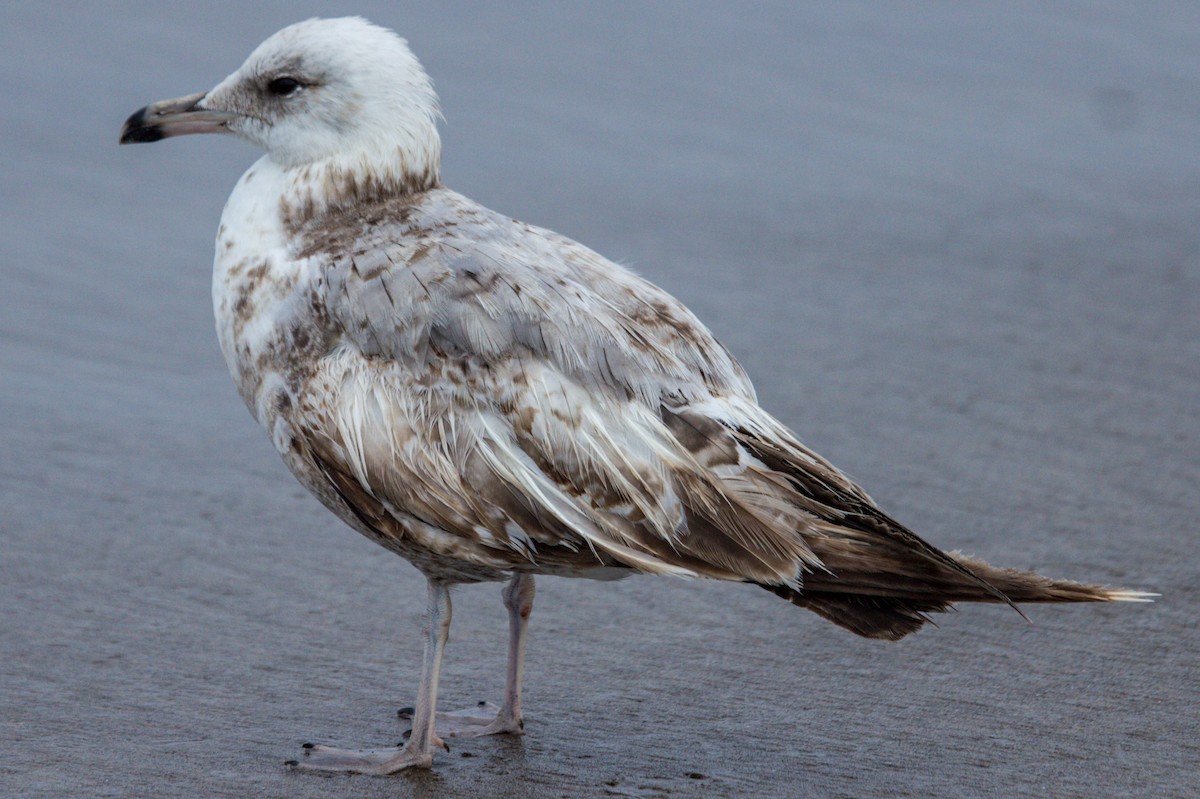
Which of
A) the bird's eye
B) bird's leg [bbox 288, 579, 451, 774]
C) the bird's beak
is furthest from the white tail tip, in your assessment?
the bird's beak

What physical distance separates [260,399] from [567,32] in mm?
6614

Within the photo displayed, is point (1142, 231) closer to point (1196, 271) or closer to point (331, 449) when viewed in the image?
point (1196, 271)

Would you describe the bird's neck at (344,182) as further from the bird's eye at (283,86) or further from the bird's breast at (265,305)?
the bird's eye at (283,86)

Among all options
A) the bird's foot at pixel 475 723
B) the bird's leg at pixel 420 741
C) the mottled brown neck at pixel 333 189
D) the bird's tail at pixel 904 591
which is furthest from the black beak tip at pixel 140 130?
the bird's tail at pixel 904 591

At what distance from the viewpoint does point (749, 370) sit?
22.7 ft

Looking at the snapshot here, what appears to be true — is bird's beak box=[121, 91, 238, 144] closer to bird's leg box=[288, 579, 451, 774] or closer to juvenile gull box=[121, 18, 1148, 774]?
juvenile gull box=[121, 18, 1148, 774]

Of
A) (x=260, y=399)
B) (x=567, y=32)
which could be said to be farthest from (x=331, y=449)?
(x=567, y=32)

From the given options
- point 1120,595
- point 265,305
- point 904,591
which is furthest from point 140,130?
point 1120,595

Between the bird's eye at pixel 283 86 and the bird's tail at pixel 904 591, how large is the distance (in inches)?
72.6

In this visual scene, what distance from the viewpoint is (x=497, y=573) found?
4.36 metres

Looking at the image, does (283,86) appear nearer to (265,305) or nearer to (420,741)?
(265,305)

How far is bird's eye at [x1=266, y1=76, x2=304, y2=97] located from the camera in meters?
4.73

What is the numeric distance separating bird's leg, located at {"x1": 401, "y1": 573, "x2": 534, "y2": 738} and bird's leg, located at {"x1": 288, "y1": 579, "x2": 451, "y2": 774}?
0.13m

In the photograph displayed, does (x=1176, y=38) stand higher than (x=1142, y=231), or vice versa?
(x=1176, y=38)
